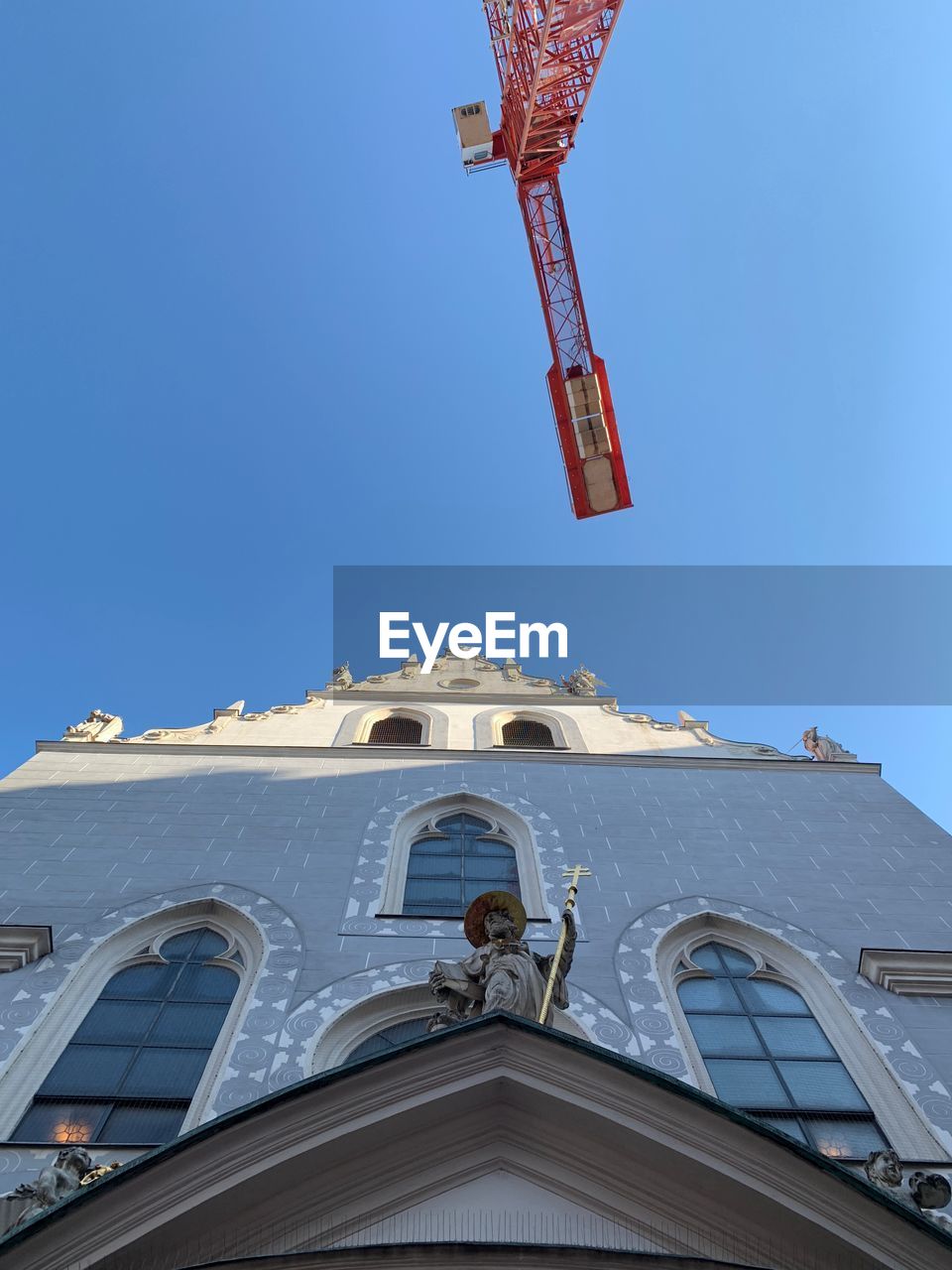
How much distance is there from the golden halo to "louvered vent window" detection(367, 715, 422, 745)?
834cm

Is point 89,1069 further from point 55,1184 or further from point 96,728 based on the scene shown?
point 96,728

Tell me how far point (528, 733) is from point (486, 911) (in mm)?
8895

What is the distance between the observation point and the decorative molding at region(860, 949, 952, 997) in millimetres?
9398

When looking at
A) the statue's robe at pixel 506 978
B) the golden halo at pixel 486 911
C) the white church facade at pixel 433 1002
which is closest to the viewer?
the white church facade at pixel 433 1002

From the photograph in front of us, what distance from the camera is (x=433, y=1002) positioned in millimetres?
9016

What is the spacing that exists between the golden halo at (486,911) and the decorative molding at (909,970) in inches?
149

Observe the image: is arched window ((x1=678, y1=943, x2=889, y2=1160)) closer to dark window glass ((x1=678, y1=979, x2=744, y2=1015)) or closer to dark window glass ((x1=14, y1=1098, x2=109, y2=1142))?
dark window glass ((x1=678, y1=979, x2=744, y2=1015))

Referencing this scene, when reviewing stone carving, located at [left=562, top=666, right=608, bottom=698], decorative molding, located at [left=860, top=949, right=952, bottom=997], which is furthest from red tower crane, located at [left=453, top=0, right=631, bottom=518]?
decorative molding, located at [left=860, top=949, right=952, bottom=997]

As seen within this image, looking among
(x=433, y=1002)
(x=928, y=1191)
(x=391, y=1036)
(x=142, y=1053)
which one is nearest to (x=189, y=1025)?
(x=142, y=1053)

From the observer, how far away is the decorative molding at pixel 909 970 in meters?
9.40

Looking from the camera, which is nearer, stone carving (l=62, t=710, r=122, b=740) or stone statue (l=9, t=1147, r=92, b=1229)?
stone statue (l=9, t=1147, r=92, b=1229)

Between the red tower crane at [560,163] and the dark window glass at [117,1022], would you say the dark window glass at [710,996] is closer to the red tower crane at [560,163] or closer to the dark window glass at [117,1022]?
the dark window glass at [117,1022]

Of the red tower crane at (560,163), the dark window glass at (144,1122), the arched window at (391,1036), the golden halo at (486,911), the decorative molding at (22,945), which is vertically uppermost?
the red tower crane at (560,163)

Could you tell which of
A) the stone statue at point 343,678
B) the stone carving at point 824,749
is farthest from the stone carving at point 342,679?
the stone carving at point 824,749
